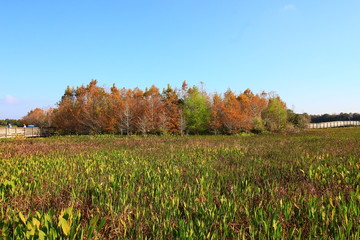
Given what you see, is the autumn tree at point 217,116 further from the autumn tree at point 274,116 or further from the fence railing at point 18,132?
the fence railing at point 18,132

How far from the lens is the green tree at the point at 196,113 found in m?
33.4

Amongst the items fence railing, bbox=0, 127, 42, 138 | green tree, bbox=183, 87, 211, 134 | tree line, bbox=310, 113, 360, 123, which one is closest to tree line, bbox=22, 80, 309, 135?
green tree, bbox=183, 87, 211, 134

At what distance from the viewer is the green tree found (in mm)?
33438

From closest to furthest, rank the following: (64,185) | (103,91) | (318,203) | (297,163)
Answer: (318,203) → (64,185) → (297,163) → (103,91)

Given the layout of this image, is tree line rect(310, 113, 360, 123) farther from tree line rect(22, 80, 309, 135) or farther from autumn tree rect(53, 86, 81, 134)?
autumn tree rect(53, 86, 81, 134)

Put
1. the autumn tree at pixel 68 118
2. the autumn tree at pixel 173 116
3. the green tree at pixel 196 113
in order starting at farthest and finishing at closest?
the autumn tree at pixel 68 118
the green tree at pixel 196 113
the autumn tree at pixel 173 116

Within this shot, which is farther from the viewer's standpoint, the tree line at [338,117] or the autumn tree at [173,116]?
the tree line at [338,117]

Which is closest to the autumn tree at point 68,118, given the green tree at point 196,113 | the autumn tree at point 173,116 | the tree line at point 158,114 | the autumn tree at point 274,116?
the tree line at point 158,114

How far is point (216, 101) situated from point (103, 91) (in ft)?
55.7

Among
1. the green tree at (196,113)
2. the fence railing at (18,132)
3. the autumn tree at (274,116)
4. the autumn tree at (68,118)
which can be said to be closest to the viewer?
the green tree at (196,113)

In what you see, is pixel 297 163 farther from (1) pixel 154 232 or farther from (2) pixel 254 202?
(1) pixel 154 232

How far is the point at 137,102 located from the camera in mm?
33500

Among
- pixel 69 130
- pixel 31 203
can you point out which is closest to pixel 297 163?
pixel 31 203

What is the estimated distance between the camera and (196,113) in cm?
3353
